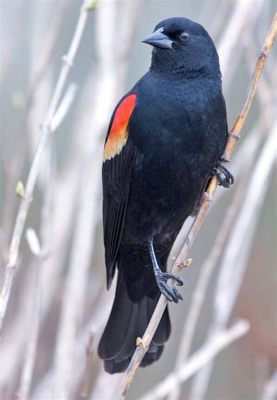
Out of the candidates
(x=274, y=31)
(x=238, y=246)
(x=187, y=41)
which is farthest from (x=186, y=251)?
(x=187, y=41)

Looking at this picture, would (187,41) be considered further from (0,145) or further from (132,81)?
(0,145)

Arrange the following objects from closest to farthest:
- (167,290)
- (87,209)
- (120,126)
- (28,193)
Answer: (28,193)
(167,290)
(120,126)
(87,209)

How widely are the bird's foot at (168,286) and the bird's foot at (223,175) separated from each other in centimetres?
38

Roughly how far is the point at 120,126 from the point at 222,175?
1.37 ft

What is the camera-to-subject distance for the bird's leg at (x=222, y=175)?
2902mm

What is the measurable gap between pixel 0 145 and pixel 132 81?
863 mm

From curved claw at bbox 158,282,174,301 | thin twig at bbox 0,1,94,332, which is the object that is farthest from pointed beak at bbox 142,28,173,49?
curved claw at bbox 158,282,174,301

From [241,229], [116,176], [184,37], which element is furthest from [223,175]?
[184,37]

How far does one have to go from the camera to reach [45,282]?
10.9ft

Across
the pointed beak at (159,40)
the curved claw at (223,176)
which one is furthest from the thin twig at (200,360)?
the pointed beak at (159,40)

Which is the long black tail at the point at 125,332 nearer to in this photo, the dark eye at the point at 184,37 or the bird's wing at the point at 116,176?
the bird's wing at the point at 116,176

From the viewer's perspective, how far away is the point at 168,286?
291 centimetres

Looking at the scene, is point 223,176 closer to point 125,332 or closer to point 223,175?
point 223,175

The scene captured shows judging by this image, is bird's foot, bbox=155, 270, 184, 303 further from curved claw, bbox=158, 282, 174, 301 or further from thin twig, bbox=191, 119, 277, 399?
thin twig, bbox=191, 119, 277, 399
